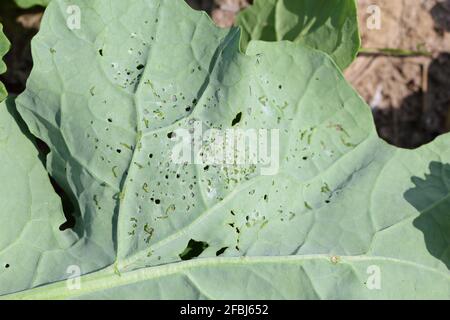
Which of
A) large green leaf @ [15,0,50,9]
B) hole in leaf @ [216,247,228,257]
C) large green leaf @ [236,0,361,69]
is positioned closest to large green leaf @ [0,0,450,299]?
hole in leaf @ [216,247,228,257]

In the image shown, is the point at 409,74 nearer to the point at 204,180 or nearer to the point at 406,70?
the point at 406,70

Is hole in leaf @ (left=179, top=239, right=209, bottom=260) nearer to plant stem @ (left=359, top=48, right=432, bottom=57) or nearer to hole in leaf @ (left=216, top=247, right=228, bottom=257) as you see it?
hole in leaf @ (left=216, top=247, right=228, bottom=257)

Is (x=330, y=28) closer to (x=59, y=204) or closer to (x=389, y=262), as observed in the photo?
(x=389, y=262)

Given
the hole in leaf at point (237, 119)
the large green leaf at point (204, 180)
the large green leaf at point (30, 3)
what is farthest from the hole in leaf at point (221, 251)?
the large green leaf at point (30, 3)

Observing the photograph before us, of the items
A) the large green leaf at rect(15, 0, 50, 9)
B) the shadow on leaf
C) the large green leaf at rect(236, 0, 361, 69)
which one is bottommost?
the shadow on leaf

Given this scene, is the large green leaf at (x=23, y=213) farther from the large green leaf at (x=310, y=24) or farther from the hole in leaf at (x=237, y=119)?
the large green leaf at (x=310, y=24)

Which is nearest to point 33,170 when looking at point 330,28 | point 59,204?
point 59,204

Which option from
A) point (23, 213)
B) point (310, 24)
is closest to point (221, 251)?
point (23, 213)
